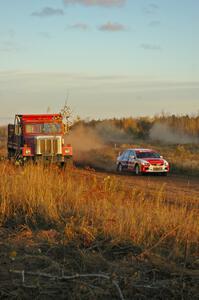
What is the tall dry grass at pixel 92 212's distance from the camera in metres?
7.77

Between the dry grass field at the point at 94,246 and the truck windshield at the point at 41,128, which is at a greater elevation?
the truck windshield at the point at 41,128

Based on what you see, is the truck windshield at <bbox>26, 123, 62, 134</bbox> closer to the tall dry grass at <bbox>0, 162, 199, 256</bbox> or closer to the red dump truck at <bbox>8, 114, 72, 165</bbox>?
the red dump truck at <bbox>8, 114, 72, 165</bbox>

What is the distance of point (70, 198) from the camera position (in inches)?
407

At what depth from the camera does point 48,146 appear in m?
30.0

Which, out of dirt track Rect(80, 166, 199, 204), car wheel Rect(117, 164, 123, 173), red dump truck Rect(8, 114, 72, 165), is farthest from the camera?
car wheel Rect(117, 164, 123, 173)

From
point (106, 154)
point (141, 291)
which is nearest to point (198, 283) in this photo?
point (141, 291)

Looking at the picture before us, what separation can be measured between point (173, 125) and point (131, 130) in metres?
6.88

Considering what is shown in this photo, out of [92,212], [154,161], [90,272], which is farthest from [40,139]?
[90,272]

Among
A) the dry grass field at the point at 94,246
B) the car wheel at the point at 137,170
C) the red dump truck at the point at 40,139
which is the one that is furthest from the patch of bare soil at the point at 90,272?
the car wheel at the point at 137,170

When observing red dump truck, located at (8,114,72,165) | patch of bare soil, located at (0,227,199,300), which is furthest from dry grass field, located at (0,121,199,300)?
red dump truck, located at (8,114,72,165)

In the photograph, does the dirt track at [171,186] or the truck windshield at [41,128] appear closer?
the dirt track at [171,186]

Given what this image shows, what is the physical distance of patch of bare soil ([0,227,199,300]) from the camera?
6.24m

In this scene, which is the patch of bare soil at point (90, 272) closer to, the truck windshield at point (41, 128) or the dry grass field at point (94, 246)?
the dry grass field at point (94, 246)

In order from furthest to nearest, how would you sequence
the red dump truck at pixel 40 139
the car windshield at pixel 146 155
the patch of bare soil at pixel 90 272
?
the car windshield at pixel 146 155, the red dump truck at pixel 40 139, the patch of bare soil at pixel 90 272
